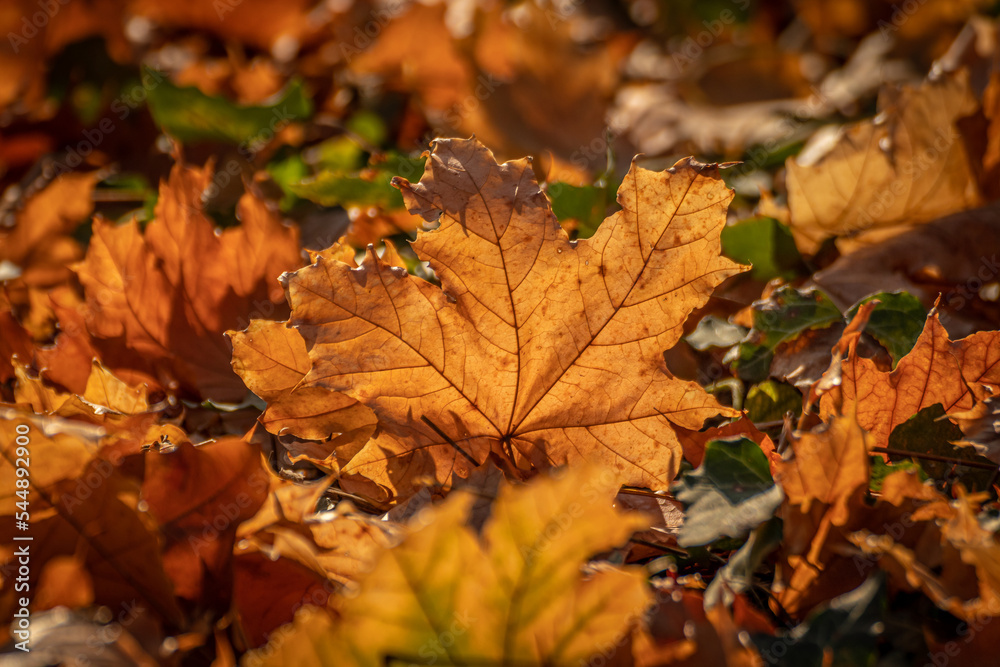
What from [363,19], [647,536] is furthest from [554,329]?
[363,19]

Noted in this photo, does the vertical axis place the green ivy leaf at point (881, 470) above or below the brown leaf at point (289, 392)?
below

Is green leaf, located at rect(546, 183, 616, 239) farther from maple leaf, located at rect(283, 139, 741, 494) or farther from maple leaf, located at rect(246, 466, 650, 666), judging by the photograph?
maple leaf, located at rect(246, 466, 650, 666)

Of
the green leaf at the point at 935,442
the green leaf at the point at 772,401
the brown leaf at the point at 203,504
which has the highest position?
the brown leaf at the point at 203,504

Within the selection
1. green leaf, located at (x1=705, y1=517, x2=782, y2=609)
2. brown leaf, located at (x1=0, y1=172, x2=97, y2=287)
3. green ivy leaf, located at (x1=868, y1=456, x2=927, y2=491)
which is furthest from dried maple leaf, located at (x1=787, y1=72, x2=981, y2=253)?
brown leaf, located at (x1=0, y1=172, x2=97, y2=287)

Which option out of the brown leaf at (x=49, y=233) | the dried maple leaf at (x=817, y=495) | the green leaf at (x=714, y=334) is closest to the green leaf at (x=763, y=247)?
the green leaf at (x=714, y=334)

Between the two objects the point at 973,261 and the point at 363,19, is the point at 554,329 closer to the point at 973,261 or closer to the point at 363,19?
the point at 973,261

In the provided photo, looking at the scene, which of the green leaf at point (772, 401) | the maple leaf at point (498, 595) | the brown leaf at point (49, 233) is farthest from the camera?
the brown leaf at point (49, 233)

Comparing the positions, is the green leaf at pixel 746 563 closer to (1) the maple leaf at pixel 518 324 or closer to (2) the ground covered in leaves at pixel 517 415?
(2) the ground covered in leaves at pixel 517 415
